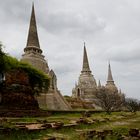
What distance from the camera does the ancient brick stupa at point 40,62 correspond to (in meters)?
46.2

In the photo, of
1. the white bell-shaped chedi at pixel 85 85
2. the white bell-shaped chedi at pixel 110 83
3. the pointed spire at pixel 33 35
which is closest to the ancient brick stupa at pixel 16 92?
the pointed spire at pixel 33 35

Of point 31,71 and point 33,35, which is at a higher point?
point 33,35

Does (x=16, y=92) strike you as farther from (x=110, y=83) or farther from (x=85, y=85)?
(x=110, y=83)

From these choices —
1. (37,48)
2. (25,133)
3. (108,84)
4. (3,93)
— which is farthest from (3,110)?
(108,84)

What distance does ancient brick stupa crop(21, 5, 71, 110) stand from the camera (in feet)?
152

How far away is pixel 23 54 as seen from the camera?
180 ft

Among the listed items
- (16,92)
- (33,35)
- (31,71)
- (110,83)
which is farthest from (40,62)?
(110,83)

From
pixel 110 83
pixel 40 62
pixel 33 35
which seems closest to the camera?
pixel 40 62

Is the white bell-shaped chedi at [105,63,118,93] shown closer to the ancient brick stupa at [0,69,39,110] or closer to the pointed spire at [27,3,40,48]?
the pointed spire at [27,3,40,48]

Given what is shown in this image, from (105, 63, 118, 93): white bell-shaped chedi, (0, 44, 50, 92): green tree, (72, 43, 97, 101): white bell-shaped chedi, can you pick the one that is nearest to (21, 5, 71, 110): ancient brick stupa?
(0, 44, 50, 92): green tree

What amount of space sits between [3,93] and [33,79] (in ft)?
35.5

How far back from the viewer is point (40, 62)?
53.0 meters

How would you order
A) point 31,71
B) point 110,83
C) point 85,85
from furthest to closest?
1. point 110,83
2. point 85,85
3. point 31,71

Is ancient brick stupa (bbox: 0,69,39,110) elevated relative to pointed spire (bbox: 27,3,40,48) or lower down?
lower down
